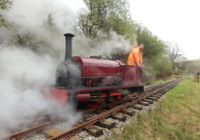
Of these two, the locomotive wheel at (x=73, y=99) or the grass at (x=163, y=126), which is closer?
the grass at (x=163, y=126)

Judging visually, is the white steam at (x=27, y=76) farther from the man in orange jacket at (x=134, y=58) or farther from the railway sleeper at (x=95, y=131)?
Result: the man in orange jacket at (x=134, y=58)

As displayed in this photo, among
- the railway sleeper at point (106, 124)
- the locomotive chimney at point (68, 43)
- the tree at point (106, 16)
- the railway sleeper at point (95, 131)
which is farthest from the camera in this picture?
the tree at point (106, 16)

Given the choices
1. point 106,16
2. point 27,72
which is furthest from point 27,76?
point 106,16

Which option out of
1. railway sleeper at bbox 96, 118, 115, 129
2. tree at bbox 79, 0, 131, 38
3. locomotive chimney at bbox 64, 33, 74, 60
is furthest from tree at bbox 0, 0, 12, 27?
tree at bbox 79, 0, 131, 38

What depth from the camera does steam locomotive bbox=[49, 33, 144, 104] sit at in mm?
7898

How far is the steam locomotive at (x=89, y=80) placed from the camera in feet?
25.9

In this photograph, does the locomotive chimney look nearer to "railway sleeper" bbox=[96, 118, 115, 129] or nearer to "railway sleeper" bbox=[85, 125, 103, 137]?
"railway sleeper" bbox=[96, 118, 115, 129]

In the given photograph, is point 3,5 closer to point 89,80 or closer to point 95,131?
point 89,80

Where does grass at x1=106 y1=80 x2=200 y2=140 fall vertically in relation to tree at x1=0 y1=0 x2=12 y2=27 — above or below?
below

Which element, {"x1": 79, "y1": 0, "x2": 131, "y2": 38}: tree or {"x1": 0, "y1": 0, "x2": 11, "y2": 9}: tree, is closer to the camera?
{"x1": 0, "y1": 0, "x2": 11, "y2": 9}: tree

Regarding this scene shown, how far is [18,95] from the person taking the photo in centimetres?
803

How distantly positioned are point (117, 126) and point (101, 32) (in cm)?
1354

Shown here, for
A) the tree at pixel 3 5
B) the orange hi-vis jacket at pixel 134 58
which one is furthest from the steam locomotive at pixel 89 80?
the tree at pixel 3 5

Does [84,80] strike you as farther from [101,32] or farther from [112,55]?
[101,32]
